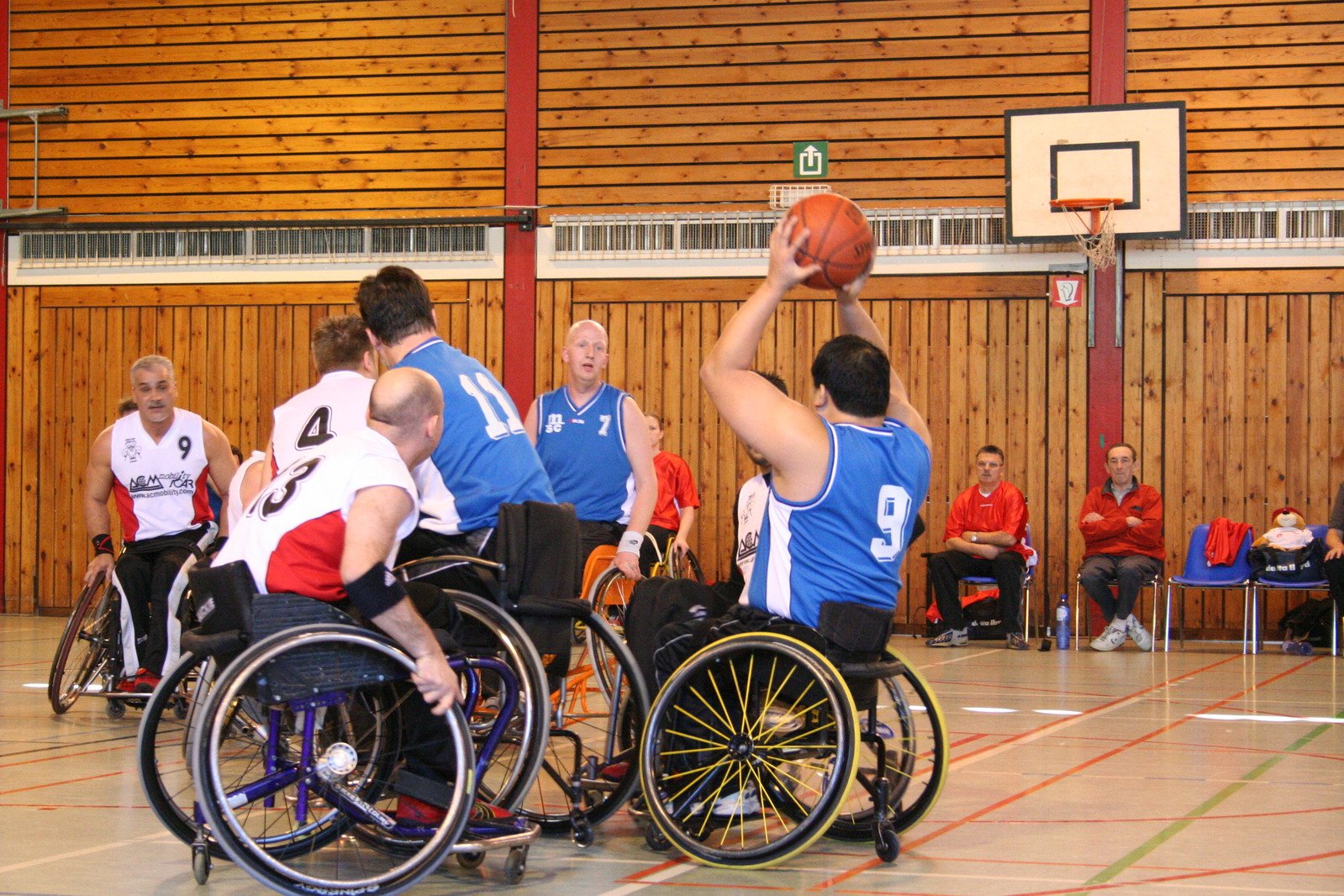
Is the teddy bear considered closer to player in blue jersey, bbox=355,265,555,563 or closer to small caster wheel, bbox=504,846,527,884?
player in blue jersey, bbox=355,265,555,563

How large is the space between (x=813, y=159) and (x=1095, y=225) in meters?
2.00

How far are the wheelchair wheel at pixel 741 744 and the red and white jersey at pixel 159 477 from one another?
3.34m

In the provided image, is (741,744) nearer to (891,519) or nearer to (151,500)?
(891,519)

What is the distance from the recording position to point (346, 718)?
2.95 metres

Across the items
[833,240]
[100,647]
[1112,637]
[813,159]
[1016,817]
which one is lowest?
[1112,637]

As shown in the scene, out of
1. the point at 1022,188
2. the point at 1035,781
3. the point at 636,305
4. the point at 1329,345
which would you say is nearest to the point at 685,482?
the point at 636,305

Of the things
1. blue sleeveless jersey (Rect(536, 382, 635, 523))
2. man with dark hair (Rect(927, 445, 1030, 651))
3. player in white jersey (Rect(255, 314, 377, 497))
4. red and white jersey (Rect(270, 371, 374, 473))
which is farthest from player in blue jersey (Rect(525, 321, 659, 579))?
man with dark hair (Rect(927, 445, 1030, 651))

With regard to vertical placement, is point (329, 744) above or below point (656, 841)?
above

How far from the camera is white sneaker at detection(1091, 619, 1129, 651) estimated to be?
9.12 meters

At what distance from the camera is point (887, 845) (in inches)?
128

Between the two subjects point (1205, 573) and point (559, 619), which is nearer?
point (559, 619)

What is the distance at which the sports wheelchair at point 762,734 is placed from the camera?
3.16m

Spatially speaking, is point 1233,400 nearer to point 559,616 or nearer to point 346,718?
point 559,616

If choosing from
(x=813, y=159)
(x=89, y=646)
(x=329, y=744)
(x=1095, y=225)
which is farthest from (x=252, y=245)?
(x=329, y=744)
